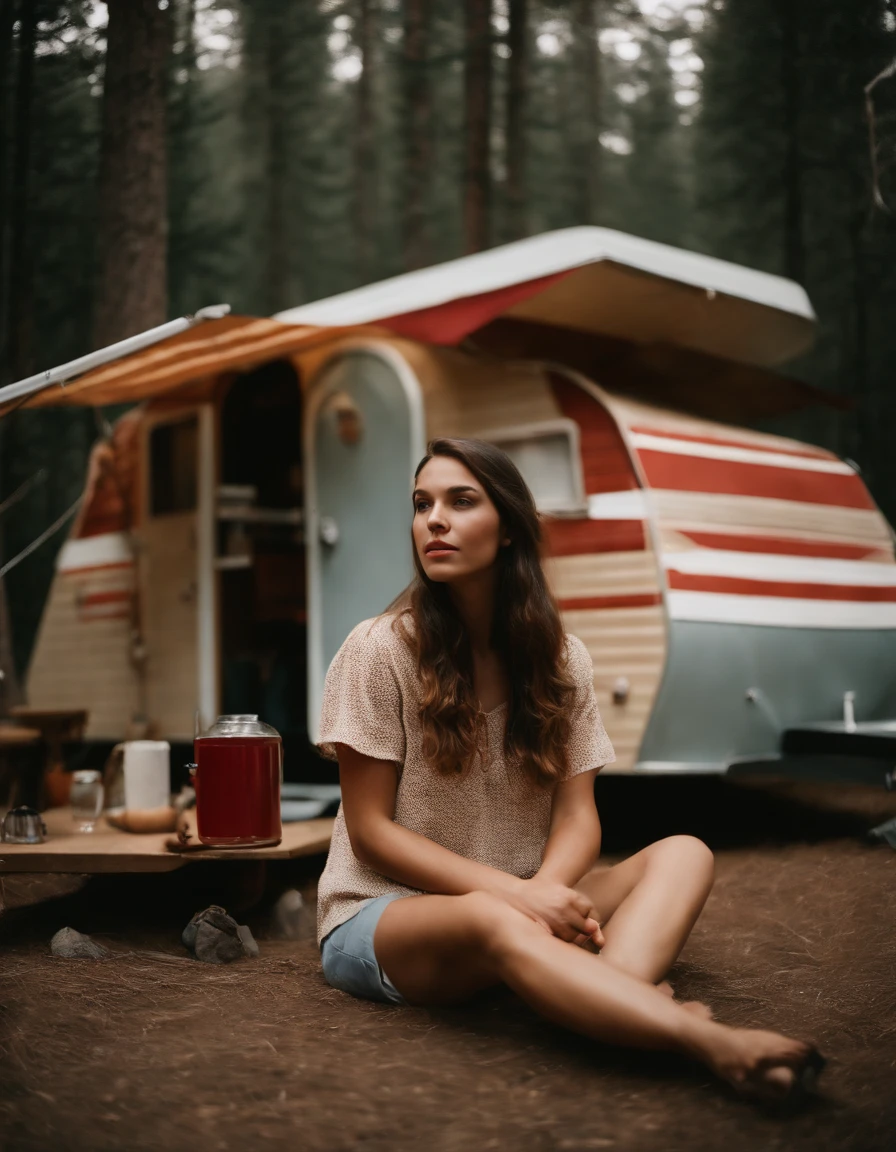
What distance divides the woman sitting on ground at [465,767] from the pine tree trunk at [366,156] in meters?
13.5

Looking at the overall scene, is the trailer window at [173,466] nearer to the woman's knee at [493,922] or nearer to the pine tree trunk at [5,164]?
the pine tree trunk at [5,164]

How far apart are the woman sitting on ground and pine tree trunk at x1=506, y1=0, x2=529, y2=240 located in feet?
37.4

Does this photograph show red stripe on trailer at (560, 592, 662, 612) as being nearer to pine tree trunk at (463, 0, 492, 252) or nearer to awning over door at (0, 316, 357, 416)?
awning over door at (0, 316, 357, 416)

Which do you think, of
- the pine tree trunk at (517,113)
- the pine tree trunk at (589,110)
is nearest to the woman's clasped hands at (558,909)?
the pine tree trunk at (517,113)

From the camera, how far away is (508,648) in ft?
10.3

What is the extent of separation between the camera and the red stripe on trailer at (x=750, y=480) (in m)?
5.56

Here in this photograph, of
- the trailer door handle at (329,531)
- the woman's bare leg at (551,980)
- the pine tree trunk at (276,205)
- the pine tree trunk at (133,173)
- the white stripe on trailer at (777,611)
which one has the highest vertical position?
the pine tree trunk at (276,205)

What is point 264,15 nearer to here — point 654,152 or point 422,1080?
point 654,152

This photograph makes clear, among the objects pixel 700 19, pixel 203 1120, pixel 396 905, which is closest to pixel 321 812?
pixel 396 905

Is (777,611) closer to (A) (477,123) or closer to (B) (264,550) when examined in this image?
(B) (264,550)

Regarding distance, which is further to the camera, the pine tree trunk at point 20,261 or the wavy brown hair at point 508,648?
the pine tree trunk at point 20,261

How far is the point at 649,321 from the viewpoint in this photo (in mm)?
6176

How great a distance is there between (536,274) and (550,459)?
0.88 m

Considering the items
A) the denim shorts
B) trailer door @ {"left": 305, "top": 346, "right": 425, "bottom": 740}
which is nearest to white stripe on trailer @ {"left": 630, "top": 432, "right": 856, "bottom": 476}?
trailer door @ {"left": 305, "top": 346, "right": 425, "bottom": 740}
